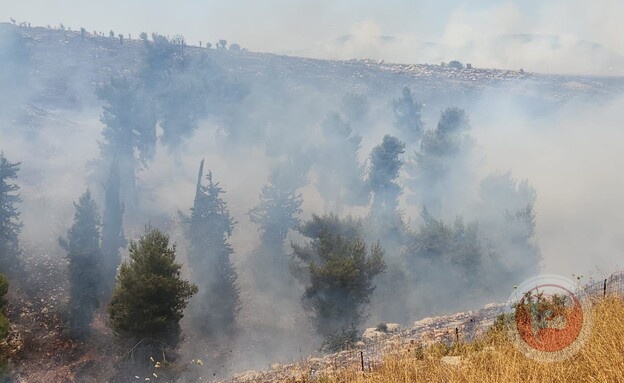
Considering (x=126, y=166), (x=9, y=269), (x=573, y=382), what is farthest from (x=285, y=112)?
(x=573, y=382)

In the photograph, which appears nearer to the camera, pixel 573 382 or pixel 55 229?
pixel 573 382

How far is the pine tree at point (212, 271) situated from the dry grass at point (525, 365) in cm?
3223

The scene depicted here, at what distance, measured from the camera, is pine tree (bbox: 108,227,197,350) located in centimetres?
2431

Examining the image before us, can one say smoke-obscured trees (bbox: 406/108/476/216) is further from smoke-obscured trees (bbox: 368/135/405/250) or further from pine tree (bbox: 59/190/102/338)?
pine tree (bbox: 59/190/102/338)

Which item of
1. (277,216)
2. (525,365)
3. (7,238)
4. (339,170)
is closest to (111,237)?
(7,238)

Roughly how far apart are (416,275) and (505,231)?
34.1 feet

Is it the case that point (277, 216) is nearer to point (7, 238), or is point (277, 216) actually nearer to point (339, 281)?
point (339, 281)

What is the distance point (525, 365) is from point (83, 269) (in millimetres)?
35638

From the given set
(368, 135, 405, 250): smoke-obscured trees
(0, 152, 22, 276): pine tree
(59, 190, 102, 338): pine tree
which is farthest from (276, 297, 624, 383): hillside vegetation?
(368, 135, 405, 250): smoke-obscured trees

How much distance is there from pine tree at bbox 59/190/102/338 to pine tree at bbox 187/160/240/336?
9039 mm

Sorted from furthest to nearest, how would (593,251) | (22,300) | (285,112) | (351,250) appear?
1. (285,112)
2. (593,251)
3. (22,300)
4. (351,250)

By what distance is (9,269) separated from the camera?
35.2 meters

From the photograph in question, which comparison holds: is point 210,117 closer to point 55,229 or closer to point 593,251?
point 55,229

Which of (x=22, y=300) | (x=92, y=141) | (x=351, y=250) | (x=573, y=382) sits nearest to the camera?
(x=573, y=382)
